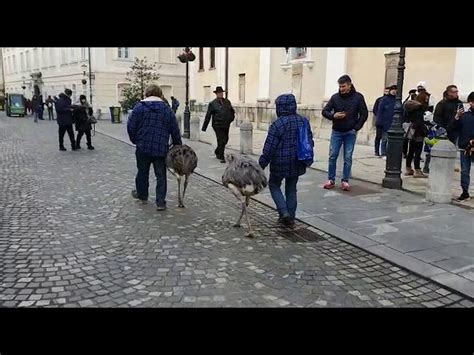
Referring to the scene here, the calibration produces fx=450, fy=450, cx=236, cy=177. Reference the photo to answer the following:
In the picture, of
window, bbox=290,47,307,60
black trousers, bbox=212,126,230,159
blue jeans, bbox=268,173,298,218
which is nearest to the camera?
blue jeans, bbox=268,173,298,218

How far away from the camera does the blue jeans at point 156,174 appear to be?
6574 mm

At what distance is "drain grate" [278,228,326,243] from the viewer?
211 inches

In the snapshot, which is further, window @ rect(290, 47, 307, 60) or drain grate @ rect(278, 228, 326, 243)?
window @ rect(290, 47, 307, 60)

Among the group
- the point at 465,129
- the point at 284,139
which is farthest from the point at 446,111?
the point at 284,139

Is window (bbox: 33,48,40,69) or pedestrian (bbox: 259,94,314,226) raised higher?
window (bbox: 33,48,40,69)

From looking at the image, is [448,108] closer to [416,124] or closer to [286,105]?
[416,124]

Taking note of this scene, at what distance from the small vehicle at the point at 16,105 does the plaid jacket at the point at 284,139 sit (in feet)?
118

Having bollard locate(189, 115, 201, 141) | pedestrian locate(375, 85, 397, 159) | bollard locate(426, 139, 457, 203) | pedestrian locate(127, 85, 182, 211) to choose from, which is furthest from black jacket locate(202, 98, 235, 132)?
bollard locate(189, 115, 201, 141)

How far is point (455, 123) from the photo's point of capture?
733 centimetres

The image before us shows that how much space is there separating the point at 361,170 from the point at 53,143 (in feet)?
35.3

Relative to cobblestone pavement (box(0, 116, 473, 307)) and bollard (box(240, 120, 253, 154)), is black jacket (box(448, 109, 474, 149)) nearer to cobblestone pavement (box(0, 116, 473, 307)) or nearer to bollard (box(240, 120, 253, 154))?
cobblestone pavement (box(0, 116, 473, 307))

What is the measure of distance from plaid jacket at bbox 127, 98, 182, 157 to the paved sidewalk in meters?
1.91

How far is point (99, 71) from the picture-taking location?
113 feet
